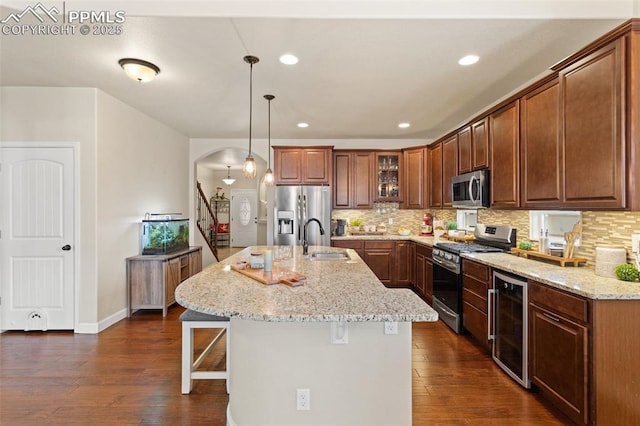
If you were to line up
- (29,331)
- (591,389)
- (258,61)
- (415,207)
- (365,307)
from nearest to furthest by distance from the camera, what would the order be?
(365,307), (591,389), (258,61), (29,331), (415,207)

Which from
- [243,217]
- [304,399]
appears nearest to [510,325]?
[304,399]

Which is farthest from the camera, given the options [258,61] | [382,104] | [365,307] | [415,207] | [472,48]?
[415,207]

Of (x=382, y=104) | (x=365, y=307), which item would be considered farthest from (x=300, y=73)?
(x=365, y=307)

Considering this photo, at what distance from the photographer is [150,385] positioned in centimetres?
250

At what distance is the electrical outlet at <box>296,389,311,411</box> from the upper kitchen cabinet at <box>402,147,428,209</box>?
4.33 m

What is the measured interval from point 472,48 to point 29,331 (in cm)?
525

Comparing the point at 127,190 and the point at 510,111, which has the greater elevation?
the point at 510,111

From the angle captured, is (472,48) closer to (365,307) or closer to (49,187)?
(365,307)

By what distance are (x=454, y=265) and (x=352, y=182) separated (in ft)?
8.51

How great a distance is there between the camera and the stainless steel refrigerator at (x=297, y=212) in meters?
5.30

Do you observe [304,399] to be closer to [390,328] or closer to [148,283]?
[390,328]

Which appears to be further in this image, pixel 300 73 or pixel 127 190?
pixel 127 190

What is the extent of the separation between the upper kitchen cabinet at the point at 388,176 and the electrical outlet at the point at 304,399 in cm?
432

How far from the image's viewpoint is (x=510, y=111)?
3.06 metres
